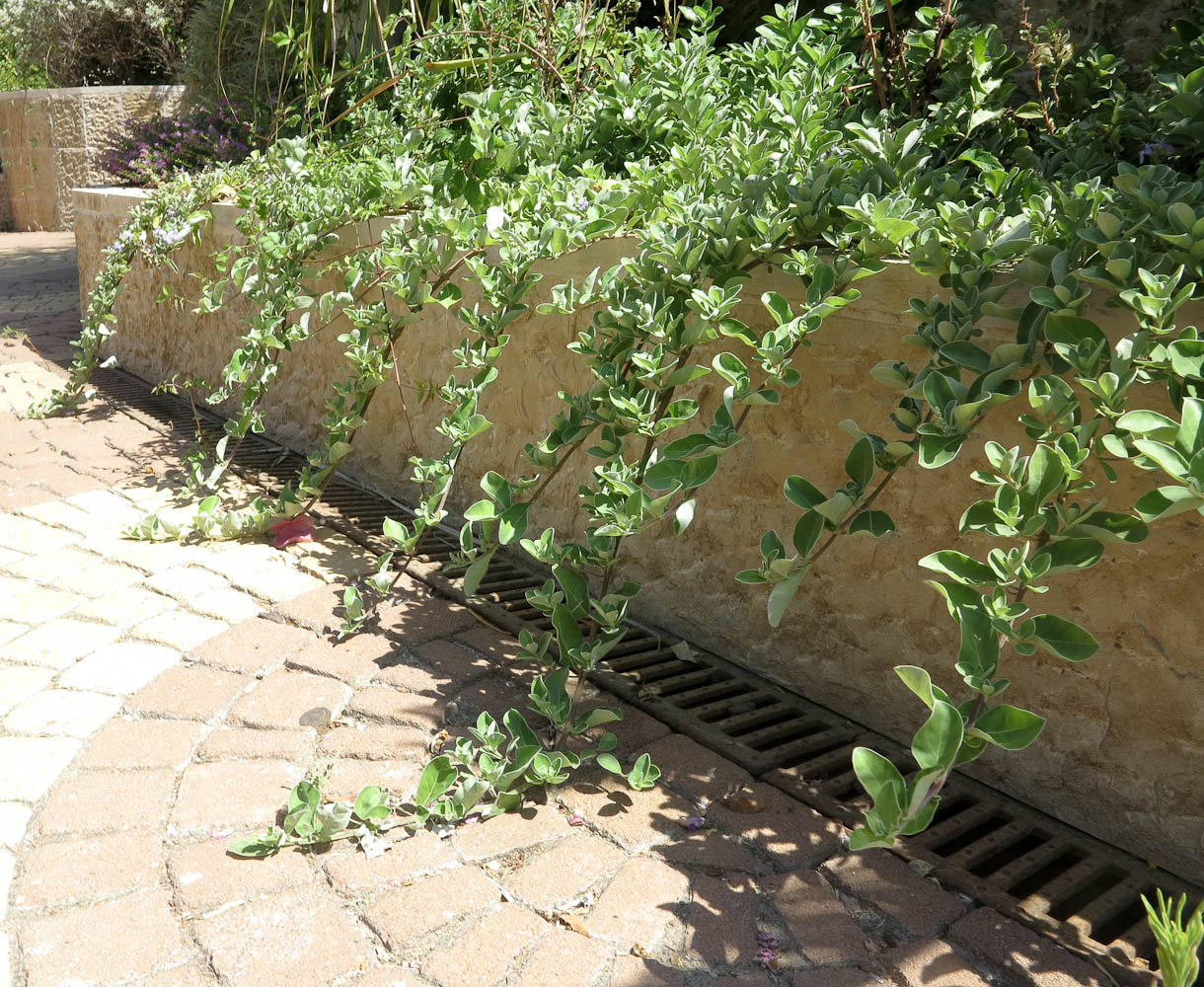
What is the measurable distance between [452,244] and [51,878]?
1828mm

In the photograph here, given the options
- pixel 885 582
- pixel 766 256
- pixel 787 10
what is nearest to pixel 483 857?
pixel 885 582

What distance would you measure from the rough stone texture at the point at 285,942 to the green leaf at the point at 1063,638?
1.17 m

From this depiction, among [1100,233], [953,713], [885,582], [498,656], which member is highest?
[1100,233]

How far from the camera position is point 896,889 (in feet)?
5.89

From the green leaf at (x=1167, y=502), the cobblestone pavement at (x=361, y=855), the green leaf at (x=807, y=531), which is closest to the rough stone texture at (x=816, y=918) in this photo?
the cobblestone pavement at (x=361, y=855)

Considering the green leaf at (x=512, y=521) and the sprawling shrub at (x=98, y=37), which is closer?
the green leaf at (x=512, y=521)

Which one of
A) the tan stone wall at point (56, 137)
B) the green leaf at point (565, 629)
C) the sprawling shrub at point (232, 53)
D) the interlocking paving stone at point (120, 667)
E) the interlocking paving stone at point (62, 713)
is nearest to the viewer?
the green leaf at point (565, 629)

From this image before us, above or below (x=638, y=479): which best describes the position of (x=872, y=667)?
below

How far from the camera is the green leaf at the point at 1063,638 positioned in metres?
1.47

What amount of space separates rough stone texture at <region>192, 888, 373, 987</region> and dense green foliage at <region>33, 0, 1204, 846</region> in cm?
32

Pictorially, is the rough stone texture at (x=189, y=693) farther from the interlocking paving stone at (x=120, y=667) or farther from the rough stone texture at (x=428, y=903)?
the rough stone texture at (x=428, y=903)

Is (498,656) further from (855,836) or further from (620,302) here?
(855,836)

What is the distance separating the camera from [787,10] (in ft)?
9.37

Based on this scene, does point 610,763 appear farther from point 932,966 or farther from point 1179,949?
point 1179,949
